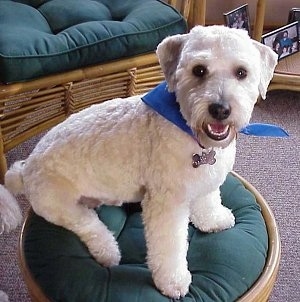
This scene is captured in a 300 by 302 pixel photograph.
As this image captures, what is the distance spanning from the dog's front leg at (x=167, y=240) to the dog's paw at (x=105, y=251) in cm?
11

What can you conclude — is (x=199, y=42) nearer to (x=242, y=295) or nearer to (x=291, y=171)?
(x=242, y=295)

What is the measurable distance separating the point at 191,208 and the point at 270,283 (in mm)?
269

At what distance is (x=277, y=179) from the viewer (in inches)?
87.5

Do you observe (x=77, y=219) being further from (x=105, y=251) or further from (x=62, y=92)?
(x=62, y=92)

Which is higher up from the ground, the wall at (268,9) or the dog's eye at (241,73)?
the dog's eye at (241,73)

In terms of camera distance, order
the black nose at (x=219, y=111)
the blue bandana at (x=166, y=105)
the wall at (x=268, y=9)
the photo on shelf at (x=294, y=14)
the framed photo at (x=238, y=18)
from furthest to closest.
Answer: the wall at (x=268, y=9) < the photo on shelf at (x=294, y=14) < the framed photo at (x=238, y=18) < the blue bandana at (x=166, y=105) < the black nose at (x=219, y=111)

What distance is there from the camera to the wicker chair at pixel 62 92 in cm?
188

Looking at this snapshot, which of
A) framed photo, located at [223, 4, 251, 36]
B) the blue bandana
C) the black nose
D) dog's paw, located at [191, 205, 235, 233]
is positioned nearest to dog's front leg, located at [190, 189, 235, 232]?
dog's paw, located at [191, 205, 235, 233]

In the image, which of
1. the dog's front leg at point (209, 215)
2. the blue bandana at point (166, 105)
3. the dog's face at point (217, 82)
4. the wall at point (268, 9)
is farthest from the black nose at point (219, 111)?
the wall at point (268, 9)

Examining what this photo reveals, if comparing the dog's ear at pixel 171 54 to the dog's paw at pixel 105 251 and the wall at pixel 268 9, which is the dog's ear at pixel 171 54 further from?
the wall at pixel 268 9

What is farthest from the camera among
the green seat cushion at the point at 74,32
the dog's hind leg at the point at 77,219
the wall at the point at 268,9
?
the wall at the point at 268,9

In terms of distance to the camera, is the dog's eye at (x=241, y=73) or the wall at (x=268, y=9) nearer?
the dog's eye at (x=241, y=73)

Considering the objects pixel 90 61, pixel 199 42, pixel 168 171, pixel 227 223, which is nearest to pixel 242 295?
pixel 227 223

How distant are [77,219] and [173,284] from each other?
0.28m
